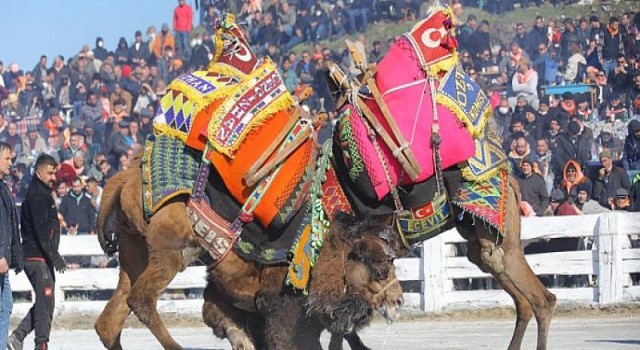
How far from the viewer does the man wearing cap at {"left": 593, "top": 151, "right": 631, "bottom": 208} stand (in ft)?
49.4

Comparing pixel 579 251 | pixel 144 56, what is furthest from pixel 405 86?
pixel 144 56

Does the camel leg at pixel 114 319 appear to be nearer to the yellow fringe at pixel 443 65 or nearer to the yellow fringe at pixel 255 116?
the yellow fringe at pixel 255 116

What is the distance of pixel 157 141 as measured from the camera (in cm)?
856

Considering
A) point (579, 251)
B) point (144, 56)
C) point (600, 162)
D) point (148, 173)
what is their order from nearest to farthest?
point (148, 173), point (579, 251), point (600, 162), point (144, 56)

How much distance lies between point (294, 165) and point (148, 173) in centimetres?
103

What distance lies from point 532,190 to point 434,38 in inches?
267

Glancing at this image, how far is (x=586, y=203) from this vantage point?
15.1 m

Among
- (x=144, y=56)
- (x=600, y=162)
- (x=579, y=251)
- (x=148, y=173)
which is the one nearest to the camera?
(x=148, y=173)

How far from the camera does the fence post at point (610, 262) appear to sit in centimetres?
1390

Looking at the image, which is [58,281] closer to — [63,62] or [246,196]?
[246,196]

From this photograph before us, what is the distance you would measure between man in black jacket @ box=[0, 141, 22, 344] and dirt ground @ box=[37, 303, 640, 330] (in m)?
5.38

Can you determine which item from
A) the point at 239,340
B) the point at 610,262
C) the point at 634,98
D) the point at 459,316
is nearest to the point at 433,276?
the point at 459,316

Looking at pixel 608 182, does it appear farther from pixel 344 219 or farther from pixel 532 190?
pixel 344 219

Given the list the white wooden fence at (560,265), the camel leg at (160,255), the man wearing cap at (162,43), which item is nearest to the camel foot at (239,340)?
the camel leg at (160,255)
